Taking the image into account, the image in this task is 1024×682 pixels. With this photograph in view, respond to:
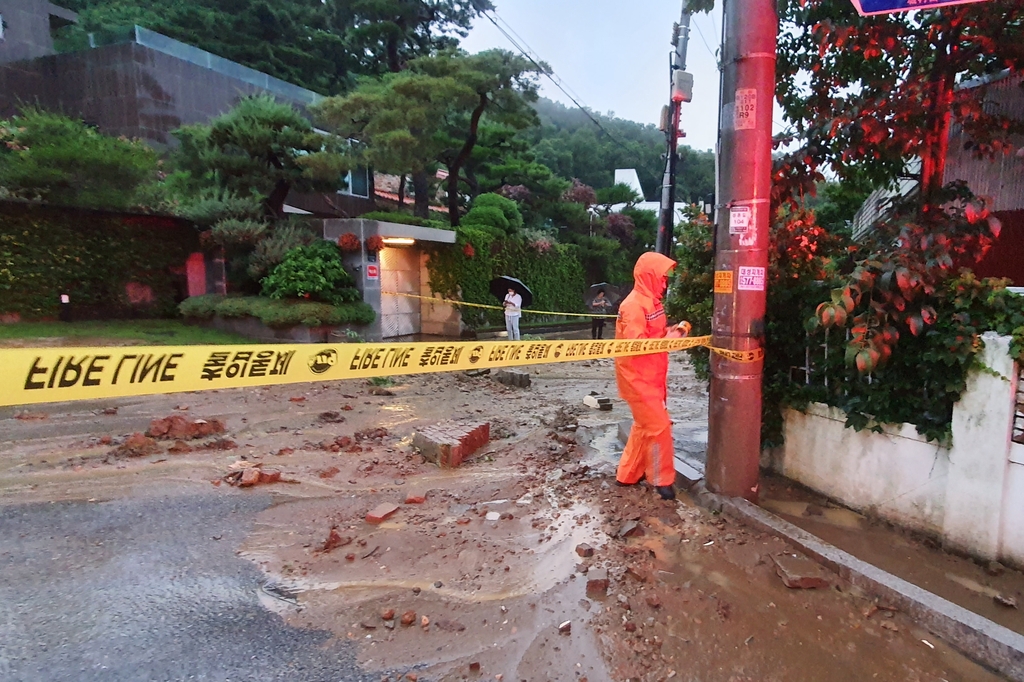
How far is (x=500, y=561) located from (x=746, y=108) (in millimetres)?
3363

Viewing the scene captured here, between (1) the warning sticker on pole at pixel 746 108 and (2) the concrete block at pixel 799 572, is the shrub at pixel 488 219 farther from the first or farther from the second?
(2) the concrete block at pixel 799 572

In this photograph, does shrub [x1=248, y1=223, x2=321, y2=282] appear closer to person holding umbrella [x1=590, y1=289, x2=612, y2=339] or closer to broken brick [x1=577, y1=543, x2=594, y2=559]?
person holding umbrella [x1=590, y1=289, x2=612, y2=339]

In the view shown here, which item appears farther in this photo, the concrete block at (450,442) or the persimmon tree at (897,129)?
the concrete block at (450,442)

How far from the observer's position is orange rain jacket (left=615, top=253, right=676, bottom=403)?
13.6ft

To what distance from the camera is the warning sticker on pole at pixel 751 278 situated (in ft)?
12.7

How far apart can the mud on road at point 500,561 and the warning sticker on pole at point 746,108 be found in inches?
107

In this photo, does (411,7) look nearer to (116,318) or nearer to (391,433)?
(116,318)

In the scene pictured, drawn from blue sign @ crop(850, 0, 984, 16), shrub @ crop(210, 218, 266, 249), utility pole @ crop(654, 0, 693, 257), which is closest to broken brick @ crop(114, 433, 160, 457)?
blue sign @ crop(850, 0, 984, 16)

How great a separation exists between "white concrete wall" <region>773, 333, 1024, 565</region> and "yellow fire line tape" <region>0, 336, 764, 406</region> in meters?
2.39

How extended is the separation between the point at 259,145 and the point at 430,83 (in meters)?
4.10

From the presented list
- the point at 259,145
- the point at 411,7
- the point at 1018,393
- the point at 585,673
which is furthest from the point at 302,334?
the point at 411,7

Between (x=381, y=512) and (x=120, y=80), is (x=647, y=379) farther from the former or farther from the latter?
(x=120, y=80)

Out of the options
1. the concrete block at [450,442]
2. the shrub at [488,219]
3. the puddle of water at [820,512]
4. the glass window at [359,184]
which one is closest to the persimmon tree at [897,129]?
the puddle of water at [820,512]

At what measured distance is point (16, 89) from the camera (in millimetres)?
17344
